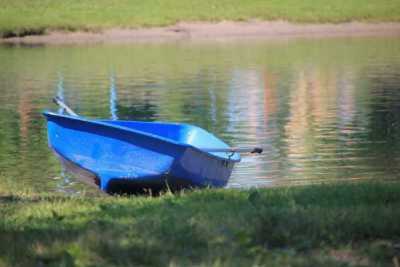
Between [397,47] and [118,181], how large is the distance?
43238 mm

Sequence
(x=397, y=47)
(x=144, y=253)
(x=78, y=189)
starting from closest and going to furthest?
(x=144, y=253), (x=78, y=189), (x=397, y=47)

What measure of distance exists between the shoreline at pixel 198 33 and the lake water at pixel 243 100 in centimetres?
904

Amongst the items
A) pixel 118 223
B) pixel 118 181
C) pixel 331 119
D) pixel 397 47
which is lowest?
pixel 397 47

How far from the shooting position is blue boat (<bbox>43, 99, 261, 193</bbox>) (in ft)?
42.1

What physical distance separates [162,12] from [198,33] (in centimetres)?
413

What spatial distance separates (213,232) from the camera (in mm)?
7504

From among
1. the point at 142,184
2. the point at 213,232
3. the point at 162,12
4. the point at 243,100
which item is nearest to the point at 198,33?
the point at 162,12

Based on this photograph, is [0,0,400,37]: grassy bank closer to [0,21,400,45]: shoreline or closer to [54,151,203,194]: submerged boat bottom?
[0,21,400,45]: shoreline

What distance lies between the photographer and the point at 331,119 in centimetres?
2411

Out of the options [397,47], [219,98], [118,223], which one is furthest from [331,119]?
[397,47]

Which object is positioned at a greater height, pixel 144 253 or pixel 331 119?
pixel 144 253

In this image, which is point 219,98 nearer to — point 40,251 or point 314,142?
point 314,142

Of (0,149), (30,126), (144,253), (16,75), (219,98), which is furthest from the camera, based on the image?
(16,75)

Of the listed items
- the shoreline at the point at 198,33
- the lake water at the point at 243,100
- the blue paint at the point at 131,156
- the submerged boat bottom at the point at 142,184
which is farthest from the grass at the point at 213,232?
the shoreline at the point at 198,33
